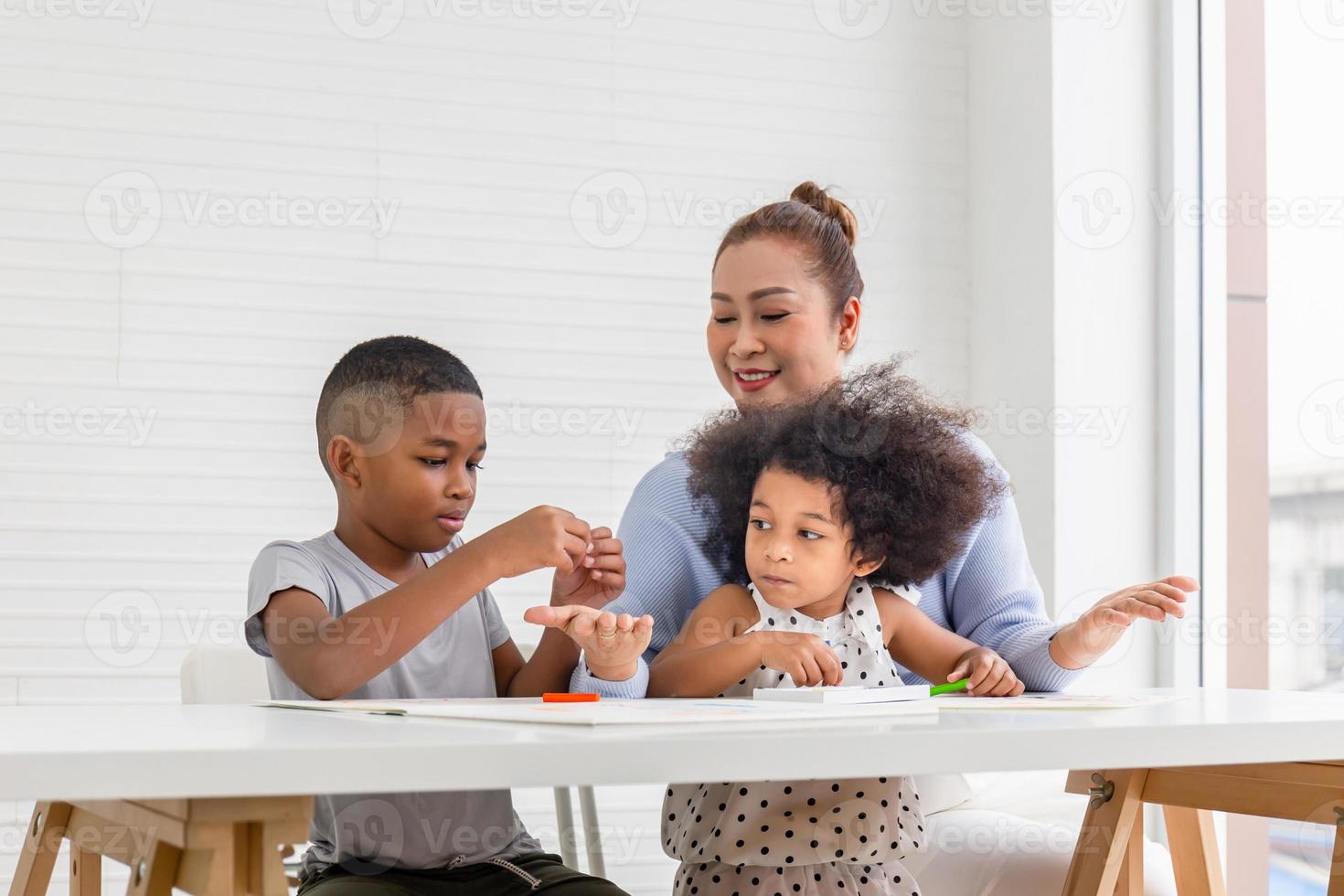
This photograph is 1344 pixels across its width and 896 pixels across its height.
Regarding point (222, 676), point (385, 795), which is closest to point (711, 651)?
point (385, 795)

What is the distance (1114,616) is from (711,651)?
0.38m

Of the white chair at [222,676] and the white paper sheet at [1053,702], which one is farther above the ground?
the white paper sheet at [1053,702]

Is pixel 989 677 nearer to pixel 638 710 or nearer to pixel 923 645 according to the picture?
pixel 923 645

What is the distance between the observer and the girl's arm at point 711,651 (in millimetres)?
1239

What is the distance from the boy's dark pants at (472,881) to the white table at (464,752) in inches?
9.2

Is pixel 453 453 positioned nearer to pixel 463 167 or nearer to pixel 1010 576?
pixel 1010 576

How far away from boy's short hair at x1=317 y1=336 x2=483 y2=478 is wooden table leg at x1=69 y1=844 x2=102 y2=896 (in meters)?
0.55

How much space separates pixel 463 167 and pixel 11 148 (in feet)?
2.89

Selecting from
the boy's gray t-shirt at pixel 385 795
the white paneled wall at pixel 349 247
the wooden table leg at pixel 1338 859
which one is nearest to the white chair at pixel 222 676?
the boy's gray t-shirt at pixel 385 795

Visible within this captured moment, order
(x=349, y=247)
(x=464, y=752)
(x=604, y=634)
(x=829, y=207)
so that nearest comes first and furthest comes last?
(x=464, y=752) < (x=604, y=634) < (x=829, y=207) < (x=349, y=247)

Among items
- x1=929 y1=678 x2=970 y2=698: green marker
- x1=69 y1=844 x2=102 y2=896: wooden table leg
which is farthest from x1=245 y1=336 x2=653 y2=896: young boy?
x1=929 y1=678 x2=970 y2=698: green marker

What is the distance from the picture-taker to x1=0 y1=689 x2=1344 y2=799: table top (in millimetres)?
707

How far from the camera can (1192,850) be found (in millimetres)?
1448

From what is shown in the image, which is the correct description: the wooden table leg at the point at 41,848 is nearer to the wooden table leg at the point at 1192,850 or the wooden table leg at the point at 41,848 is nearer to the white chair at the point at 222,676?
the white chair at the point at 222,676
